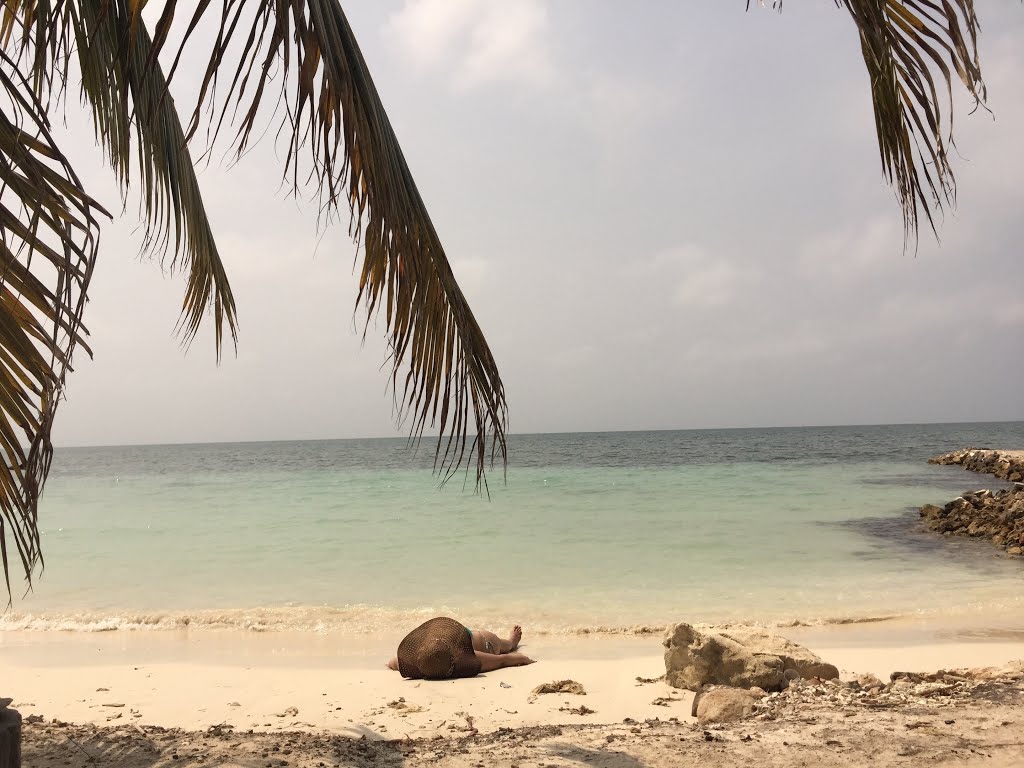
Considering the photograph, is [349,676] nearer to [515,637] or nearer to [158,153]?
[515,637]

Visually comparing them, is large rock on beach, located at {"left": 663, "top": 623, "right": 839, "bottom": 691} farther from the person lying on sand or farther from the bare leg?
the person lying on sand

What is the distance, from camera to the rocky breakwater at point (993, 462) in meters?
22.3

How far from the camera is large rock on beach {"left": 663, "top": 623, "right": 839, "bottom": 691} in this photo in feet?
13.8

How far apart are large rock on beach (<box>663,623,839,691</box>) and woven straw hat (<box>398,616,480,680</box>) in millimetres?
1326

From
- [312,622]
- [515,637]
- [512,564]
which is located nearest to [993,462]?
[512,564]

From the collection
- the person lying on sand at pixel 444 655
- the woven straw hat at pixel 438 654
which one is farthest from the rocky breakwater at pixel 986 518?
the woven straw hat at pixel 438 654

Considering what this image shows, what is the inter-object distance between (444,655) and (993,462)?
26825mm

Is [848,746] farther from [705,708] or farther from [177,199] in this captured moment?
[177,199]

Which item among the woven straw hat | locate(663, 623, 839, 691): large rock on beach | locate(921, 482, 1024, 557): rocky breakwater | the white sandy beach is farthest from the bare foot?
locate(921, 482, 1024, 557): rocky breakwater

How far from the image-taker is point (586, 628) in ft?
21.0

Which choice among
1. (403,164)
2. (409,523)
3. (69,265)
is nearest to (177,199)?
(403,164)

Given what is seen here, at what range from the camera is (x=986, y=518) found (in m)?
11.4

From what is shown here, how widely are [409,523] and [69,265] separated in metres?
12.5

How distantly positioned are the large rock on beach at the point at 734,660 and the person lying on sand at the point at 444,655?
4.17 ft
